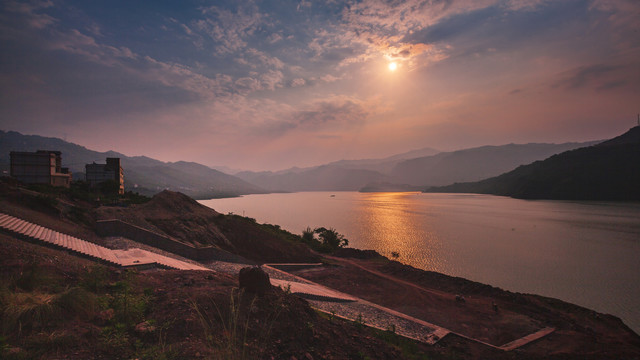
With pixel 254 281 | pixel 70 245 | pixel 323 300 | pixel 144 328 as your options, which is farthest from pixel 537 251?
pixel 70 245

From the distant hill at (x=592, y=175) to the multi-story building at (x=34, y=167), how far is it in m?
168

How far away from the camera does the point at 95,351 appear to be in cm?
497

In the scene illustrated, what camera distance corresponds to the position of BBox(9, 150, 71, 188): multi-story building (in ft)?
148

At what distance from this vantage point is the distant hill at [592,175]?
10169cm

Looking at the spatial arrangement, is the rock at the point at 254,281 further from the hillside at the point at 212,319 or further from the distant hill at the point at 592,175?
the distant hill at the point at 592,175

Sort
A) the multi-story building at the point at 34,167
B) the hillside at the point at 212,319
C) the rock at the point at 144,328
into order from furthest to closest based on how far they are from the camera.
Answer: the multi-story building at the point at 34,167, the rock at the point at 144,328, the hillside at the point at 212,319

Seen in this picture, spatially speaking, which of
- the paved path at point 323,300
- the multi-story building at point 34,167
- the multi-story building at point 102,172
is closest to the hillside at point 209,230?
the paved path at point 323,300

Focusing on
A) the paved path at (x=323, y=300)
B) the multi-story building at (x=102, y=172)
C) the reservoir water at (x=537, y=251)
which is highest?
the multi-story building at (x=102, y=172)

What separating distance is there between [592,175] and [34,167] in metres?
175

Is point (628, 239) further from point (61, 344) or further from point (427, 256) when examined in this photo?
point (61, 344)

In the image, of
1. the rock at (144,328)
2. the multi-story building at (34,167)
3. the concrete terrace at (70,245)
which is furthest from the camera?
the multi-story building at (34,167)

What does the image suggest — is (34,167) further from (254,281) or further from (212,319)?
(212,319)

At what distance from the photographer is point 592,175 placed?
11075 cm

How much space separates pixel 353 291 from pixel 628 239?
5654 centimetres
